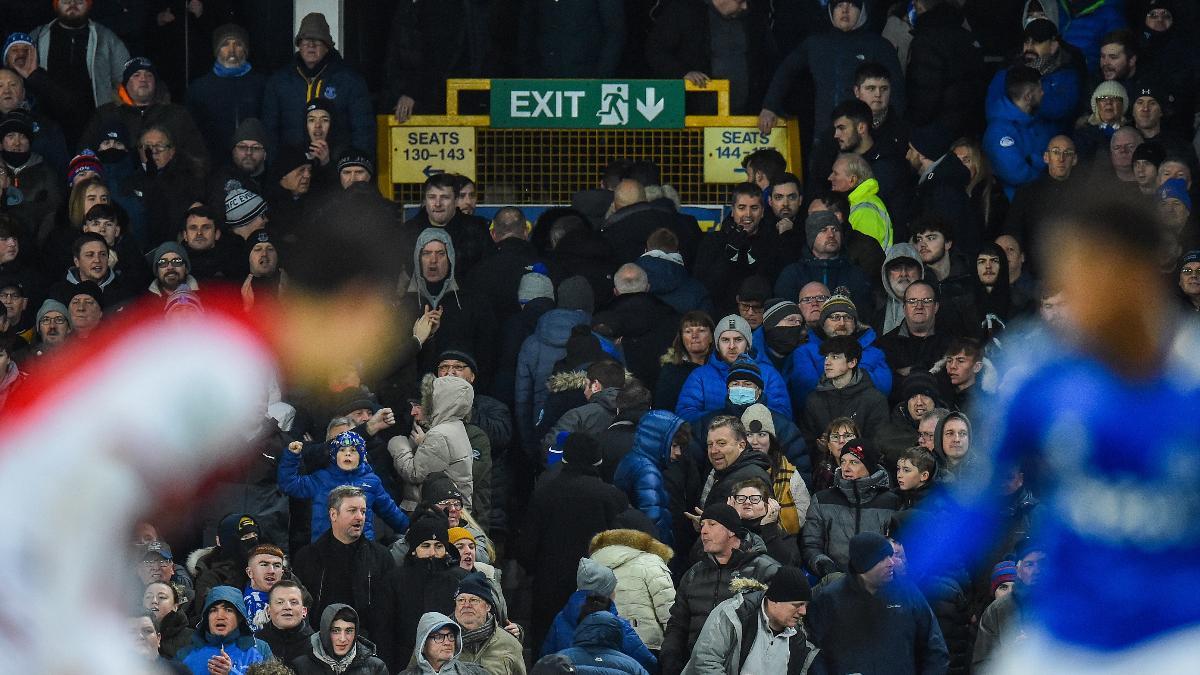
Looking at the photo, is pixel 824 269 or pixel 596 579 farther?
pixel 824 269

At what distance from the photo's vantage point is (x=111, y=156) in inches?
621

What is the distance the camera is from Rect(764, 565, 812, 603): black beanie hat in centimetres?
1047

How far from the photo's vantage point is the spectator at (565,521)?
11625 millimetres

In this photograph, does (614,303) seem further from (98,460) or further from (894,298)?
(98,460)

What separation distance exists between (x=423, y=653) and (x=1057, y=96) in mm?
8086

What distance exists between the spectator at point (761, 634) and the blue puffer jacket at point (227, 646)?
6.79 ft

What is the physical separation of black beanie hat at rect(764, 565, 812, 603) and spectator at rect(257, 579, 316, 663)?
2246mm

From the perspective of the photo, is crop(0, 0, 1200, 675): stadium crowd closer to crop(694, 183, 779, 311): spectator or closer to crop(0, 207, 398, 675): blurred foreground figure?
crop(694, 183, 779, 311): spectator

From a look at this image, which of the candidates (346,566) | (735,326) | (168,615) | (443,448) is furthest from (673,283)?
(168,615)

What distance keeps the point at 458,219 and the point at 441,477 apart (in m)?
3.48

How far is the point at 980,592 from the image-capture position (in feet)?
37.6

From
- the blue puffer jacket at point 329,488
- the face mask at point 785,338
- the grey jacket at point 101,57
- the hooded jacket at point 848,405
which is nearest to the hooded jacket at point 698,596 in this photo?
the blue puffer jacket at point 329,488

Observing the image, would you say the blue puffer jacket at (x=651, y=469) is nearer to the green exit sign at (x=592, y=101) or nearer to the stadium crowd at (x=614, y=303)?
the stadium crowd at (x=614, y=303)

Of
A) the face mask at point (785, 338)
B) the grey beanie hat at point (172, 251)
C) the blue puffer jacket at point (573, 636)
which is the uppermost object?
the grey beanie hat at point (172, 251)
